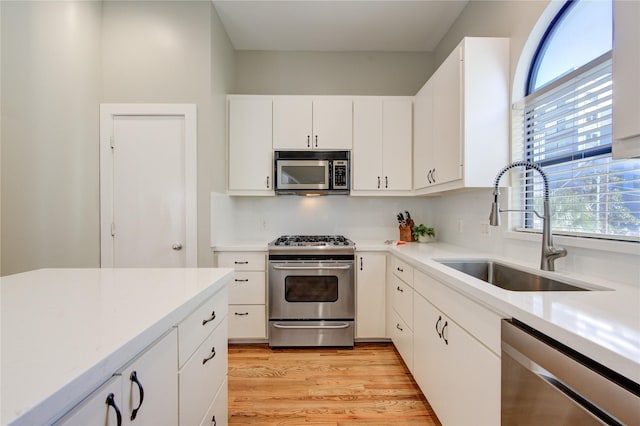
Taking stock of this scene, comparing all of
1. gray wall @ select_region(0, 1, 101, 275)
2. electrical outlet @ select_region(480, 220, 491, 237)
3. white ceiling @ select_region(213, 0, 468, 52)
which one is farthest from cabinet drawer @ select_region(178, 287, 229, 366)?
white ceiling @ select_region(213, 0, 468, 52)

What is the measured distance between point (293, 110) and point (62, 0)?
1804mm

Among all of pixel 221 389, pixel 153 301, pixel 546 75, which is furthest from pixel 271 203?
pixel 546 75

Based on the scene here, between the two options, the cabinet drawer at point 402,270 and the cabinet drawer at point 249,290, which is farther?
the cabinet drawer at point 249,290

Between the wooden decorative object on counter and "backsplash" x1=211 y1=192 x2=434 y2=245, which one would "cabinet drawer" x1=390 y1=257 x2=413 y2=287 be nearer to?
the wooden decorative object on counter

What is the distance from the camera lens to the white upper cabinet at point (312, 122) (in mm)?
2812

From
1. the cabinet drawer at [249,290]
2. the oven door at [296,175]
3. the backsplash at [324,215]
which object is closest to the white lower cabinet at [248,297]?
the cabinet drawer at [249,290]

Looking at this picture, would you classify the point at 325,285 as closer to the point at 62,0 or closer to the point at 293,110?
the point at 293,110

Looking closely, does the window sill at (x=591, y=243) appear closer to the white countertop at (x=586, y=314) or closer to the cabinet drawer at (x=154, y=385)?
the white countertop at (x=586, y=314)

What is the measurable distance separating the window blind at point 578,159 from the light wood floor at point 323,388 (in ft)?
4.58

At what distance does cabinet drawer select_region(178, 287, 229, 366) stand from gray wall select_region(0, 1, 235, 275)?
4.04ft

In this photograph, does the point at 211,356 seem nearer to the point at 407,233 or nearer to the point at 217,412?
the point at 217,412

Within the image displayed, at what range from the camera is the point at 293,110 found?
2.81 meters

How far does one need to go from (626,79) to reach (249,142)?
257cm

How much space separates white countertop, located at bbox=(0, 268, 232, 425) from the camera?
0.47 metres
